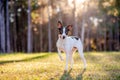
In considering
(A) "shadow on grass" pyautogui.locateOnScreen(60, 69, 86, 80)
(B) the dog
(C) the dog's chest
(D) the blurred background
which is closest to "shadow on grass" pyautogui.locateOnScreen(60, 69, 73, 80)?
(A) "shadow on grass" pyautogui.locateOnScreen(60, 69, 86, 80)

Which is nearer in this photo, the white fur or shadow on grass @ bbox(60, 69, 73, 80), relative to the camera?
shadow on grass @ bbox(60, 69, 73, 80)

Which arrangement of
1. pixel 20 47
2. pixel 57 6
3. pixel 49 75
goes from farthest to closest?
1. pixel 20 47
2. pixel 57 6
3. pixel 49 75

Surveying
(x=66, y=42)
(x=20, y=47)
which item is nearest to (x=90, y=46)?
(x=20, y=47)

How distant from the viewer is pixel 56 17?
5303 centimetres

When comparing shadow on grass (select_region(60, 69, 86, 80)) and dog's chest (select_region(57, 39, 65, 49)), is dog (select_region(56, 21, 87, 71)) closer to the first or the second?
dog's chest (select_region(57, 39, 65, 49))

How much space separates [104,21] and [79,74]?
44629 millimetres

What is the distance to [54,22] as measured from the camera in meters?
53.2

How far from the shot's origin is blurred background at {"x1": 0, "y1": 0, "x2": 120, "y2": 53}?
45.4 meters

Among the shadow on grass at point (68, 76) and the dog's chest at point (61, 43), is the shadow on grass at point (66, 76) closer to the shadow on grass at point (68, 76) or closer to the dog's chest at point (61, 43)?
the shadow on grass at point (68, 76)

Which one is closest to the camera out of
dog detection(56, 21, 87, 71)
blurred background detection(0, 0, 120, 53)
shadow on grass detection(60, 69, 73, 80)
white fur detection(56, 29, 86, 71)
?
shadow on grass detection(60, 69, 73, 80)

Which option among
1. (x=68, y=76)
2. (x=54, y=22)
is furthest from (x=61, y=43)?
(x=54, y=22)

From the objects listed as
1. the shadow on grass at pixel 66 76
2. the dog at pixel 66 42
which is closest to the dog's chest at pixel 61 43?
the dog at pixel 66 42

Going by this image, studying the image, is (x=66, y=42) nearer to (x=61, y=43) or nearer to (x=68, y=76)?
(x=61, y=43)

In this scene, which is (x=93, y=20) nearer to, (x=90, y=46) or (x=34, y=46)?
(x=90, y=46)
